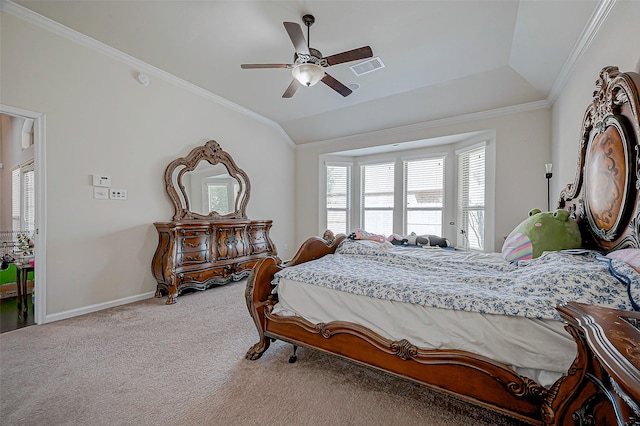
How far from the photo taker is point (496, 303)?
4.36 feet

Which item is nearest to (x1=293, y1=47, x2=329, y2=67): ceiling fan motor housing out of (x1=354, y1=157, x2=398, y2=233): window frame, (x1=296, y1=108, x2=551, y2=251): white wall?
(x1=296, y1=108, x2=551, y2=251): white wall

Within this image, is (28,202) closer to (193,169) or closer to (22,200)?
(22,200)

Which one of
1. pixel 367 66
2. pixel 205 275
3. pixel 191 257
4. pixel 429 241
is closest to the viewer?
pixel 367 66

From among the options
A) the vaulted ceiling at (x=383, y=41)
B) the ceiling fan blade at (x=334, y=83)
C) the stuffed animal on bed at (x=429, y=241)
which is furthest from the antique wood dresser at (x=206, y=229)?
the stuffed animal on bed at (x=429, y=241)

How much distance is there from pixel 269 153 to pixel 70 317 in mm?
3855

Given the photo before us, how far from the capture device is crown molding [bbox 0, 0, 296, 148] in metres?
2.50

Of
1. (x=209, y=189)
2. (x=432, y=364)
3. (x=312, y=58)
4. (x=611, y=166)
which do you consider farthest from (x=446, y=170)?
(x=209, y=189)

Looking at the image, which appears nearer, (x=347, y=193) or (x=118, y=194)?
(x=118, y=194)

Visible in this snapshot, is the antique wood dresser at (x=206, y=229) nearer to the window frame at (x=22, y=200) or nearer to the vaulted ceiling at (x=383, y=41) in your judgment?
the vaulted ceiling at (x=383, y=41)

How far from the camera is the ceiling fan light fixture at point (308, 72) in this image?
8.07ft

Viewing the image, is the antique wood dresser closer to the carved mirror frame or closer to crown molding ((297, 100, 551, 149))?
the carved mirror frame

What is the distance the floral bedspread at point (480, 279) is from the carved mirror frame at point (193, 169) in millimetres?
2504

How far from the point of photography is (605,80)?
5.80 ft

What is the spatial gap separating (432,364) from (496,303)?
48 centimetres
